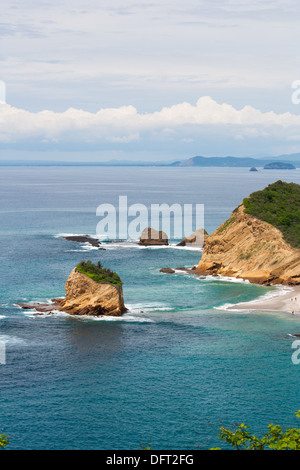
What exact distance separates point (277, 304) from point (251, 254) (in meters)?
20.2

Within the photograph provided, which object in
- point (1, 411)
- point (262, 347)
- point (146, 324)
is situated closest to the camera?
point (1, 411)

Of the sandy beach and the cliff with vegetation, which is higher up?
the cliff with vegetation

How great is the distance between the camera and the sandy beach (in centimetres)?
7538

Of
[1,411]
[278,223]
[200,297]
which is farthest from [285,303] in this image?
[1,411]

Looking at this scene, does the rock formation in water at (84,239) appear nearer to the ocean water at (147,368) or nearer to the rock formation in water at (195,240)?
the rock formation in water at (195,240)

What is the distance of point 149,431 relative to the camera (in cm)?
4172

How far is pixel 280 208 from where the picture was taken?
107250 millimetres

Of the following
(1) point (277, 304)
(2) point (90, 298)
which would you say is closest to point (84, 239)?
(2) point (90, 298)

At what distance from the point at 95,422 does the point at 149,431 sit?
13.7 ft

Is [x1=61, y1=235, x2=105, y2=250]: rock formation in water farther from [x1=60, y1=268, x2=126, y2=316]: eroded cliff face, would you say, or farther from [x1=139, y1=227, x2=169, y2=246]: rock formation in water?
[x1=60, y1=268, x2=126, y2=316]: eroded cliff face

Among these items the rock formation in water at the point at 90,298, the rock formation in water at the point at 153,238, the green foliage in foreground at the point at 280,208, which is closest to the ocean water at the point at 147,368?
the rock formation in water at the point at 90,298

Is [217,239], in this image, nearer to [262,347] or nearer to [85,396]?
[262,347]

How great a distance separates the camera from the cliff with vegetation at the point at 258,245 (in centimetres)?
9300

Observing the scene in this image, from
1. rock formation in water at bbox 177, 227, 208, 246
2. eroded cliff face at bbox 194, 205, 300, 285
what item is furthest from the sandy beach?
rock formation in water at bbox 177, 227, 208, 246
